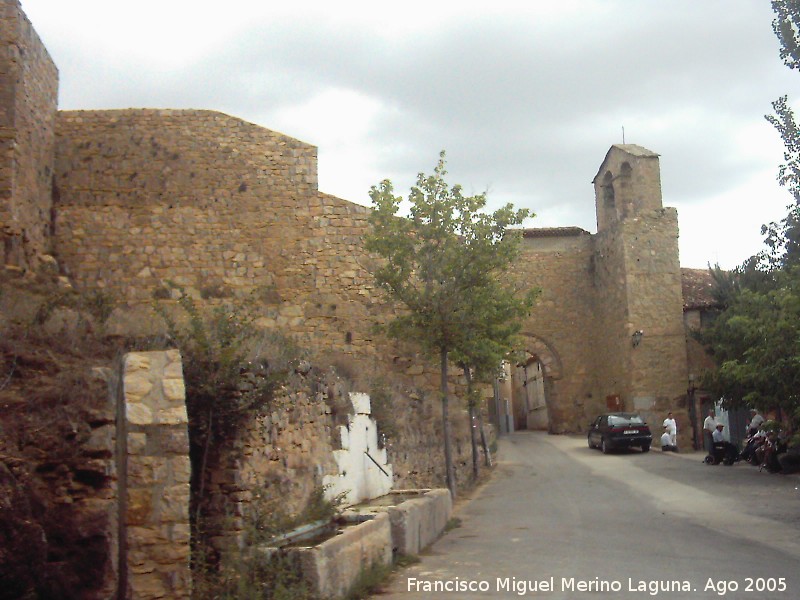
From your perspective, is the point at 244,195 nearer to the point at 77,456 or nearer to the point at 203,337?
the point at 203,337

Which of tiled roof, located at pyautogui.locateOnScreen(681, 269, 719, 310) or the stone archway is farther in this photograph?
the stone archway

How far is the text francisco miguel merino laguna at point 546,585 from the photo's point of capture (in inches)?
296

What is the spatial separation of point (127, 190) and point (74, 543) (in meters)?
13.9

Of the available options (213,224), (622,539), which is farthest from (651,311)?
(622,539)

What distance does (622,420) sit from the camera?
24.0 m

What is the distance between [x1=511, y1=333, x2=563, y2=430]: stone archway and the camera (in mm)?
32500

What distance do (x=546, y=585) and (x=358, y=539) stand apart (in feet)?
5.79

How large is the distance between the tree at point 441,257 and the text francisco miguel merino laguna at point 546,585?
26.5ft

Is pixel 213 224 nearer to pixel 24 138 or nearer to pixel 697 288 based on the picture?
pixel 24 138

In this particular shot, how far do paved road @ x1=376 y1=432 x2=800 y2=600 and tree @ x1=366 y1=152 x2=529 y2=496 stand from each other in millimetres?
3163

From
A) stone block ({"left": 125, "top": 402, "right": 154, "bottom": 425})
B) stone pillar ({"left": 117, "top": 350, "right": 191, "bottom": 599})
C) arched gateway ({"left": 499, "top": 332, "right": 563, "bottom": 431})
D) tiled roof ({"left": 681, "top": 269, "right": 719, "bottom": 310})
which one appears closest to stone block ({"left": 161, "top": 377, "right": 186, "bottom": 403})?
stone pillar ({"left": 117, "top": 350, "right": 191, "bottom": 599})

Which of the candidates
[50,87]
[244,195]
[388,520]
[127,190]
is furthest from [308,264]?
[388,520]

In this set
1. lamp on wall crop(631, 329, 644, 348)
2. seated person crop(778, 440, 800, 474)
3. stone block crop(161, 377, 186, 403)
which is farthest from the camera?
lamp on wall crop(631, 329, 644, 348)

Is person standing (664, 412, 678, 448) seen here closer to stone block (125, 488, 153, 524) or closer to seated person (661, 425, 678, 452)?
seated person (661, 425, 678, 452)
